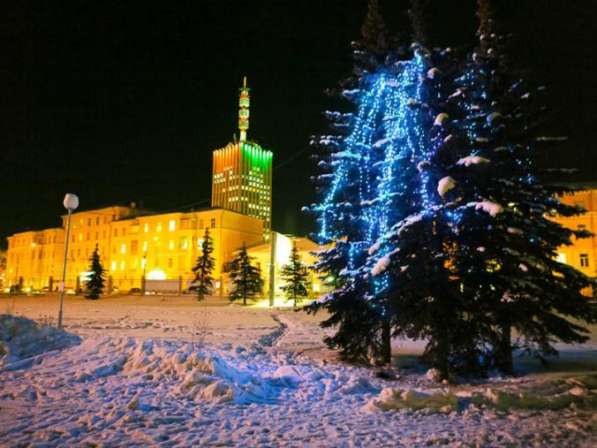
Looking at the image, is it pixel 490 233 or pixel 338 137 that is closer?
pixel 490 233

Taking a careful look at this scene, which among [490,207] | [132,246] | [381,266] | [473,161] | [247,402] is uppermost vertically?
[132,246]

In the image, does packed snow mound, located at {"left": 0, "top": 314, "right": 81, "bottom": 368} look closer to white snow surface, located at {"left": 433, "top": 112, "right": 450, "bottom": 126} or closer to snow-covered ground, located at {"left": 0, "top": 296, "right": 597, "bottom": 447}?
snow-covered ground, located at {"left": 0, "top": 296, "right": 597, "bottom": 447}

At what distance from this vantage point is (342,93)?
489 inches

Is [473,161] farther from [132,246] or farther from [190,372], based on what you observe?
[132,246]

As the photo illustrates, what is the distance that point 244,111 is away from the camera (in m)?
152

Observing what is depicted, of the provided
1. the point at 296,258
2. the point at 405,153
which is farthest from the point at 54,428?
the point at 296,258

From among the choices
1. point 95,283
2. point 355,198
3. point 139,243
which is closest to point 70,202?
point 355,198

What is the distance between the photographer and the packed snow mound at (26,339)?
979 cm

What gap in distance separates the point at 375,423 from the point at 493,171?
21.1 ft

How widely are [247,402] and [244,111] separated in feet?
495

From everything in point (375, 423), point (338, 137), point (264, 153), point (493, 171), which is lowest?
point (375, 423)

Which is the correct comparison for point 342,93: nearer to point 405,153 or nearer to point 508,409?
point 405,153

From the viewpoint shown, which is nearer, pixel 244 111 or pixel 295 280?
pixel 295 280

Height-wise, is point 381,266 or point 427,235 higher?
point 427,235
